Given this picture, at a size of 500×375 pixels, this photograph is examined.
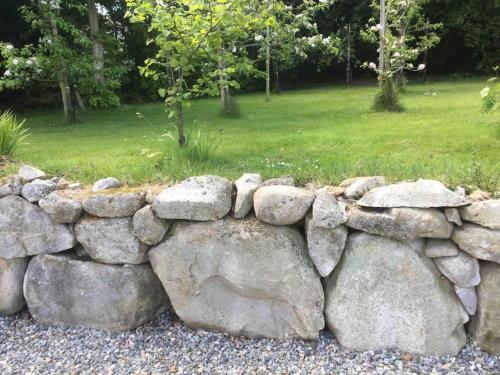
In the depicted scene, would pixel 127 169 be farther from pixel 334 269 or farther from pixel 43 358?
pixel 334 269

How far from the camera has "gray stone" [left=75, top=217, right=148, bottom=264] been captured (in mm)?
3260

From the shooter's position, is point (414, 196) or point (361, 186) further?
point (361, 186)

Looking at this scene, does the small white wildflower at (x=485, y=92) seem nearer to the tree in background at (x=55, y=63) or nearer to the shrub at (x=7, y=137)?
the shrub at (x=7, y=137)

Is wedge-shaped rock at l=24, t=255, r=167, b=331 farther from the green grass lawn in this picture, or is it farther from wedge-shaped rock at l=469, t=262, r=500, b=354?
wedge-shaped rock at l=469, t=262, r=500, b=354

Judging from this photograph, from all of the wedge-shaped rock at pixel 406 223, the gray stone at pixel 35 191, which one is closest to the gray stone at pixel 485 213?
the wedge-shaped rock at pixel 406 223

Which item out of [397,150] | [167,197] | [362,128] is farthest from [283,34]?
[167,197]

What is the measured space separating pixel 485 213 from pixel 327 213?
0.88 metres

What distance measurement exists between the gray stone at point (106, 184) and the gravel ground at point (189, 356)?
105cm

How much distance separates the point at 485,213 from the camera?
2633mm

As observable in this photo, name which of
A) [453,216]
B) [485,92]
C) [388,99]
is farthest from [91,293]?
[388,99]

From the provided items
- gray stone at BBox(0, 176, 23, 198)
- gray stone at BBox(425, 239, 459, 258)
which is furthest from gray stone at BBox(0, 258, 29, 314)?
gray stone at BBox(425, 239, 459, 258)

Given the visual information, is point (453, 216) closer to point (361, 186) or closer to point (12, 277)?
point (361, 186)

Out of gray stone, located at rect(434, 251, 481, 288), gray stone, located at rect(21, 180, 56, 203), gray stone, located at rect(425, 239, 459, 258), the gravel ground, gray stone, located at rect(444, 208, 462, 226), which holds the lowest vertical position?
the gravel ground

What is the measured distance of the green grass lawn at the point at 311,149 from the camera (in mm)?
3609
